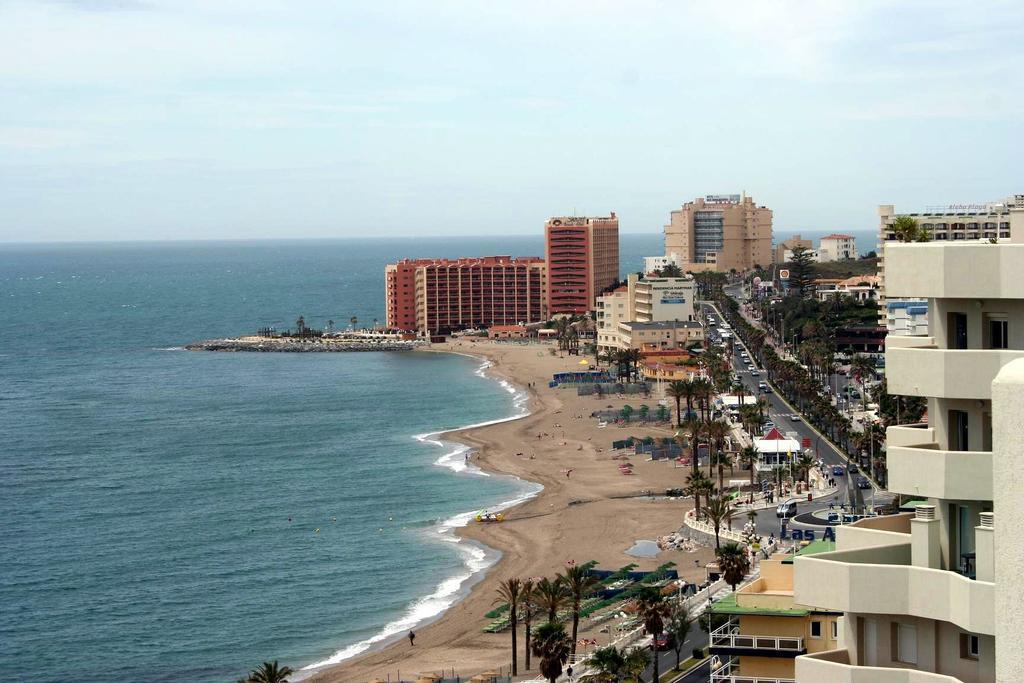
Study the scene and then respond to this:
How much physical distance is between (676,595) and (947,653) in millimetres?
48819

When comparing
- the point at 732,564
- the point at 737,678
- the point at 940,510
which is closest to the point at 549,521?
the point at 732,564

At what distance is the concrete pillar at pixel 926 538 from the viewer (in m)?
11.5

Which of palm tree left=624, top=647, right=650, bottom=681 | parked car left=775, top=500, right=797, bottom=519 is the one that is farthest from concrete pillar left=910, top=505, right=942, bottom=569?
parked car left=775, top=500, right=797, bottom=519

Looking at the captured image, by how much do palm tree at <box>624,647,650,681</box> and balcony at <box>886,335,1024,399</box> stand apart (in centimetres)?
3662

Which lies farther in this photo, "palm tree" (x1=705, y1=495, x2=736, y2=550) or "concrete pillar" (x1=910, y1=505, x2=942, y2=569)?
"palm tree" (x1=705, y1=495, x2=736, y2=550)

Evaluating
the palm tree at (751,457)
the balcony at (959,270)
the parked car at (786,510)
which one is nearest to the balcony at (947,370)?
the balcony at (959,270)

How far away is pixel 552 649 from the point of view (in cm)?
4859

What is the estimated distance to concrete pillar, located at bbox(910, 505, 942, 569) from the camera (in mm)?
11453

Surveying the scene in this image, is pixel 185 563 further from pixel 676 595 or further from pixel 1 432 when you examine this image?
pixel 1 432

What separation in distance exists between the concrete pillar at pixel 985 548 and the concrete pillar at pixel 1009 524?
2442 mm

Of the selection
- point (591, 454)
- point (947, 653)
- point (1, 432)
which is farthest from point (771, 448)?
point (947, 653)

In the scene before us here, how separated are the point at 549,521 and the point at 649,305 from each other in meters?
91.5

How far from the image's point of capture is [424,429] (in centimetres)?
12988

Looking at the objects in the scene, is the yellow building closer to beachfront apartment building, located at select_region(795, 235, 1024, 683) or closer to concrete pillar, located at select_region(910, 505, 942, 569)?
beachfront apartment building, located at select_region(795, 235, 1024, 683)
